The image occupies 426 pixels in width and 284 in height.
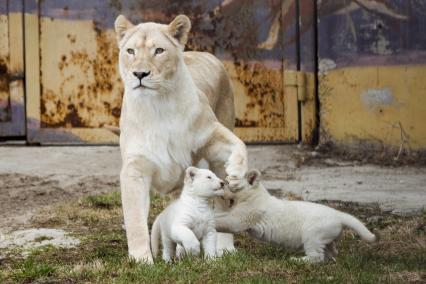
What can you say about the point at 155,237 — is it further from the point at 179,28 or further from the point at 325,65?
the point at 325,65

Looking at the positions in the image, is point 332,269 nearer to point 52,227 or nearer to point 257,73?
point 52,227

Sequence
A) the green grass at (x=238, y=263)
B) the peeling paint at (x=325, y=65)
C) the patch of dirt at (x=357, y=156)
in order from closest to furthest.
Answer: the green grass at (x=238, y=263) → the patch of dirt at (x=357, y=156) → the peeling paint at (x=325, y=65)

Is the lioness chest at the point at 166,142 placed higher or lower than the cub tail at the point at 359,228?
higher

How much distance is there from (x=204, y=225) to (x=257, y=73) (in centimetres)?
443

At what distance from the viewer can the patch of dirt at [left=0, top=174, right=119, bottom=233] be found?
7.48m

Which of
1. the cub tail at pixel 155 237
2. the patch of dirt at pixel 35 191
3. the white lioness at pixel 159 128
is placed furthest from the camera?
the patch of dirt at pixel 35 191

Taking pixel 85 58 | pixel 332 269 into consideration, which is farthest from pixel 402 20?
pixel 332 269

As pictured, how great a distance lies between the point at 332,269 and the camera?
16.7 feet

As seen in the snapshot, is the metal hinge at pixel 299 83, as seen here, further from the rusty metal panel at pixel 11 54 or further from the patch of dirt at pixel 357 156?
the rusty metal panel at pixel 11 54

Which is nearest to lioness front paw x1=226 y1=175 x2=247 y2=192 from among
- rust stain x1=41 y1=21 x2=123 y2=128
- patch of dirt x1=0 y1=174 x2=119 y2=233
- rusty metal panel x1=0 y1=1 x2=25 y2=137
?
patch of dirt x1=0 y1=174 x2=119 y2=233

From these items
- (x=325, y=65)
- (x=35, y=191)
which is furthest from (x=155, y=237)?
(x=325, y=65)

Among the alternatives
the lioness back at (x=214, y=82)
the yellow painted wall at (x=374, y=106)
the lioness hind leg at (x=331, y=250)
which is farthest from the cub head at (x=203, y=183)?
the yellow painted wall at (x=374, y=106)

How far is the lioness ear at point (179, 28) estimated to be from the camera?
5926 millimetres

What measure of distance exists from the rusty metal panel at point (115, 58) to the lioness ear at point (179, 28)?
12.5 ft
